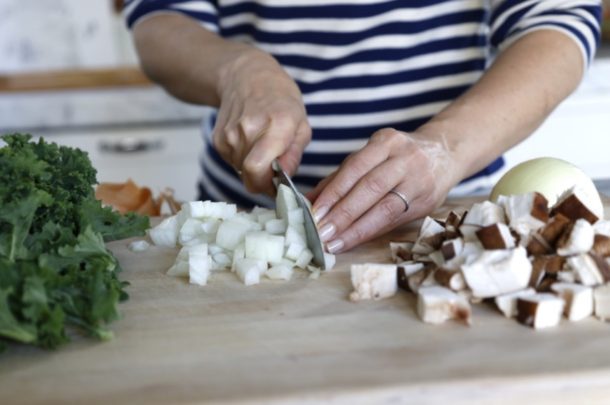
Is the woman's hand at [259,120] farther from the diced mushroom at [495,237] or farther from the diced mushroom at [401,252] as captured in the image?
the diced mushroom at [495,237]

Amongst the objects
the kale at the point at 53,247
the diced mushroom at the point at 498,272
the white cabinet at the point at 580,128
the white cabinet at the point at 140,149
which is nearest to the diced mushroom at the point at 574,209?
the diced mushroom at the point at 498,272

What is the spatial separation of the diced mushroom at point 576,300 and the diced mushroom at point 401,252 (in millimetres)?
220

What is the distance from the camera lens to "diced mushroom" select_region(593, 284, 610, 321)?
2.81ft

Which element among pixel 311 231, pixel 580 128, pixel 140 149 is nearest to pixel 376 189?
pixel 311 231

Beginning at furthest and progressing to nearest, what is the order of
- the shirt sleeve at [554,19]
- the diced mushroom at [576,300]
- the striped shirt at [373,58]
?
the striped shirt at [373,58] → the shirt sleeve at [554,19] → the diced mushroom at [576,300]

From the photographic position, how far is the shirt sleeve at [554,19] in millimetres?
1316

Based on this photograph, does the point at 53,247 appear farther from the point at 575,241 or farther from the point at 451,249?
the point at 575,241

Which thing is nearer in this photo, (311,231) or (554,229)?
(554,229)

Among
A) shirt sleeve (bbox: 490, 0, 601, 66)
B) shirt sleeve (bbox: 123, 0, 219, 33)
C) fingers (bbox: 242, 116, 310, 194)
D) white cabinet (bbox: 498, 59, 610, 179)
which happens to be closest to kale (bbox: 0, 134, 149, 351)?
fingers (bbox: 242, 116, 310, 194)

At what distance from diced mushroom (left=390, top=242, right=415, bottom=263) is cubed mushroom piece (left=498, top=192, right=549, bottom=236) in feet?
0.49

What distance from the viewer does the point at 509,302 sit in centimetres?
87

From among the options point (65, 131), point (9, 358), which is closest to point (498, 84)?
point (9, 358)

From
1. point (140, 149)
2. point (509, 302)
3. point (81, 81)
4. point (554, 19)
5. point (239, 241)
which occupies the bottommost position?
point (140, 149)

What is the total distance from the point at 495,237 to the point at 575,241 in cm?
9
